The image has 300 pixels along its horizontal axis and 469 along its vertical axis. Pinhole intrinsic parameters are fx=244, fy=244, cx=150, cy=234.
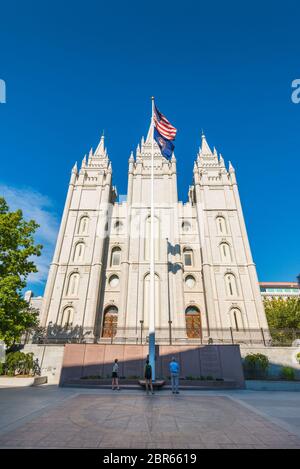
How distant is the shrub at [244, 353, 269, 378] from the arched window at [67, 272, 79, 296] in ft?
60.4

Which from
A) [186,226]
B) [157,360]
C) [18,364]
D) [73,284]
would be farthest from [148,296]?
[18,364]

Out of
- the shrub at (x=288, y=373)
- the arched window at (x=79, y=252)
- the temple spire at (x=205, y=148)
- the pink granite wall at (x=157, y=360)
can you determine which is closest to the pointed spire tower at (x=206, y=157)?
the temple spire at (x=205, y=148)

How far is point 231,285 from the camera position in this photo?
91.9 ft

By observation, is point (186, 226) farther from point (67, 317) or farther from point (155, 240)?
point (67, 317)

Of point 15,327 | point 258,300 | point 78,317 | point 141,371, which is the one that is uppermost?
point 258,300

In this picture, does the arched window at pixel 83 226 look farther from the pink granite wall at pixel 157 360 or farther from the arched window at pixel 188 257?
the pink granite wall at pixel 157 360

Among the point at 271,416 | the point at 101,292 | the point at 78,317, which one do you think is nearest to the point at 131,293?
the point at 101,292

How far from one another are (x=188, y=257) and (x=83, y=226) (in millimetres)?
14371

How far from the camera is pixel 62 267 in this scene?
28.6m

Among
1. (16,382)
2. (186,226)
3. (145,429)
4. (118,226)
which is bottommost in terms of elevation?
(145,429)

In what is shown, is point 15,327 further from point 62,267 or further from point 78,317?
point 62,267

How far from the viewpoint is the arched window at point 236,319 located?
25484 mm

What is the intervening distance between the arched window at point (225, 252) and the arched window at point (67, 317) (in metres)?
18.4
